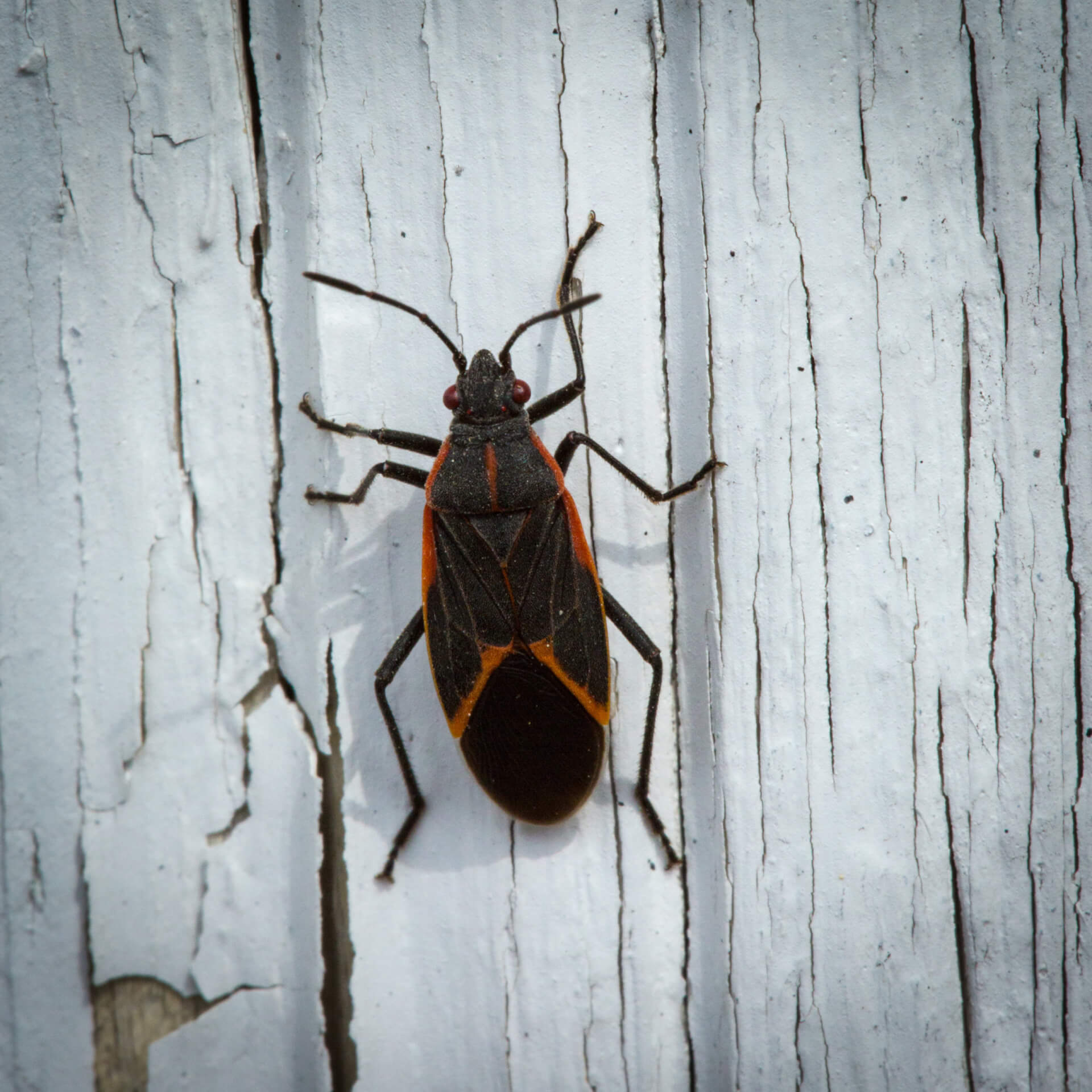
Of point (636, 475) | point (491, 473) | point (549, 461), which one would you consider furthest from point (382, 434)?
point (636, 475)

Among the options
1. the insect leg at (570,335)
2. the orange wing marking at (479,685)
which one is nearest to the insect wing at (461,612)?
the orange wing marking at (479,685)

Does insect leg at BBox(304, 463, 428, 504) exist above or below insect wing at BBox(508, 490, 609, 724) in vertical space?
above

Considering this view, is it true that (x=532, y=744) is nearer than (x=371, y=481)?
Yes

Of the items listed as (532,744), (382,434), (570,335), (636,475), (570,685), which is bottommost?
(532,744)

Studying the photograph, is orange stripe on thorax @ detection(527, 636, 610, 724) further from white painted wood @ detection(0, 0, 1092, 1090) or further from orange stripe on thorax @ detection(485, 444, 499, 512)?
orange stripe on thorax @ detection(485, 444, 499, 512)

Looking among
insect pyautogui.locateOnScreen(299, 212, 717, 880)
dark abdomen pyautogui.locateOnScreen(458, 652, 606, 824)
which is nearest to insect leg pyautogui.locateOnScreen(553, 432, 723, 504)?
insect pyautogui.locateOnScreen(299, 212, 717, 880)

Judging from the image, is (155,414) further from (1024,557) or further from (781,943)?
(1024,557)

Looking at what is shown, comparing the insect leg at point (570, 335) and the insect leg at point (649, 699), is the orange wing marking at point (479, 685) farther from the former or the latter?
the insect leg at point (570, 335)

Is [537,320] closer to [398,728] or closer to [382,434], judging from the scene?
[382,434]
